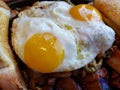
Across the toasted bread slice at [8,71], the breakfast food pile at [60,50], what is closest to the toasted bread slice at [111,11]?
the breakfast food pile at [60,50]

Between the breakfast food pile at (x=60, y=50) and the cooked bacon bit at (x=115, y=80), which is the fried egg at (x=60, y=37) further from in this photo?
the cooked bacon bit at (x=115, y=80)

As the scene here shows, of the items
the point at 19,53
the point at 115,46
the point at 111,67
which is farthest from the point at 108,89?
the point at 19,53

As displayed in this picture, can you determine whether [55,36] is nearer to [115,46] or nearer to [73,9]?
[73,9]

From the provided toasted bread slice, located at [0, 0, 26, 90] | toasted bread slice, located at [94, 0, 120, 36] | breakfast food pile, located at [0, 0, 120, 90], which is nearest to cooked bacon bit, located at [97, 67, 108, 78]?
breakfast food pile, located at [0, 0, 120, 90]

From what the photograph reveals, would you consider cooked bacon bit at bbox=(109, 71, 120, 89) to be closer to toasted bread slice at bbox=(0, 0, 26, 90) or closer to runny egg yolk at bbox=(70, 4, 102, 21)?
runny egg yolk at bbox=(70, 4, 102, 21)

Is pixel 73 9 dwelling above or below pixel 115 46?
above

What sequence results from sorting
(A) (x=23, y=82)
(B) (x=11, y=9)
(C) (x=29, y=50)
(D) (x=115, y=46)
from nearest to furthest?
(C) (x=29, y=50) < (A) (x=23, y=82) < (D) (x=115, y=46) < (B) (x=11, y=9)
